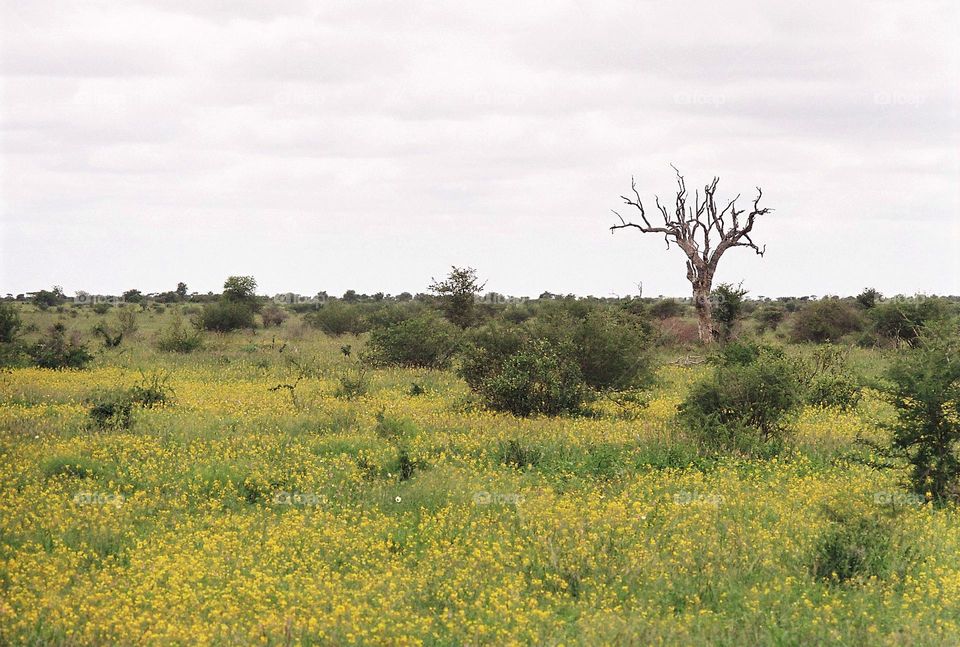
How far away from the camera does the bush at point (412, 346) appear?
27.4 meters

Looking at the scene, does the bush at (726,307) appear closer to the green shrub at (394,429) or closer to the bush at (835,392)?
the bush at (835,392)

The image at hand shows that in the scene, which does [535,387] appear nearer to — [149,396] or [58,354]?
[149,396]

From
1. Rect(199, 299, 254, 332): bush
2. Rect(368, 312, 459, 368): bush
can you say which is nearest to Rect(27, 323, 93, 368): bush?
Rect(368, 312, 459, 368): bush

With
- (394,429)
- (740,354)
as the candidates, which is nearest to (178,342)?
(394,429)

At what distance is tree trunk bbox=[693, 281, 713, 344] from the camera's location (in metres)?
36.8

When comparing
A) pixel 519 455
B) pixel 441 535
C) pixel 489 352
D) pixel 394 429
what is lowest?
pixel 441 535

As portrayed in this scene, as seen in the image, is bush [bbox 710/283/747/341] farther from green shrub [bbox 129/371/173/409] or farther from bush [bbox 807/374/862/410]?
green shrub [bbox 129/371/173/409]

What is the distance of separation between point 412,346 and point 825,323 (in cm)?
2667

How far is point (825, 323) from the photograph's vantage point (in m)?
45.3

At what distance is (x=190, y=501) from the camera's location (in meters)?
11.4

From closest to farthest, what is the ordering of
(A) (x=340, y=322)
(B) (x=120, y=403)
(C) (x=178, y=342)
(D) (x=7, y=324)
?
(B) (x=120, y=403) < (D) (x=7, y=324) < (C) (x=178, y=342) < (A) (x=340, y=322)

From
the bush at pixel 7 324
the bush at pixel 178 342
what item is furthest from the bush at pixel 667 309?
the bush at pixel 7 324

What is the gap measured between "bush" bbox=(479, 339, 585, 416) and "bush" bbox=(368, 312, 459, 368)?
916 cm

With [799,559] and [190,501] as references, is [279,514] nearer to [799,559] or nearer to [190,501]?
[190,501]
